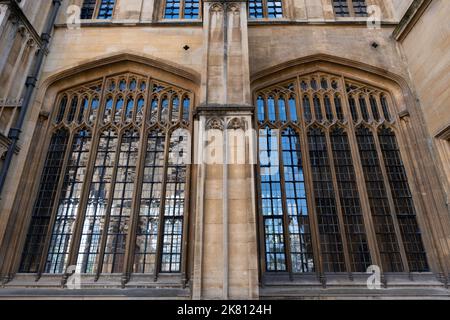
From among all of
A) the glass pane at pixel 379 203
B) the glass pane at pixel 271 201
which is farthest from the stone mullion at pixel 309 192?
the glass pane at pixel 379 203

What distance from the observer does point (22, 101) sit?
8.34 m

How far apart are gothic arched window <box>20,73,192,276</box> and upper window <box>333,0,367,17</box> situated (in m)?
6.37

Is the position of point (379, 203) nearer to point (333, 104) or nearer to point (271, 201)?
point (271, 201)

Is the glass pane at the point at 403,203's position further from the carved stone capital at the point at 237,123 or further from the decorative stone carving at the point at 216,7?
the decorative stone carving at the point at 216,7

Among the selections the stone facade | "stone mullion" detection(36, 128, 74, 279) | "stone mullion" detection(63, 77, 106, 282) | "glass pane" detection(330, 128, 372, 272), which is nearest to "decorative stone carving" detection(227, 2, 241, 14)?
the stone facade

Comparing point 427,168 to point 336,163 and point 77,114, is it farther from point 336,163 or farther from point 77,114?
point 77,114

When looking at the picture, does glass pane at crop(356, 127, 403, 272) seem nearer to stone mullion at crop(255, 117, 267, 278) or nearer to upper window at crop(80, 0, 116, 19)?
stone mullion at crop(255, 117, 267, 278)

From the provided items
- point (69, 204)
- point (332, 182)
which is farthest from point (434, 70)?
point (69, 204)

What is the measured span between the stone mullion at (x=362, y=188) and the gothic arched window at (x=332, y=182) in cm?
2

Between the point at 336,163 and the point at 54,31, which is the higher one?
the point at 54,31

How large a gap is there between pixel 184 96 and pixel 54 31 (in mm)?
5025

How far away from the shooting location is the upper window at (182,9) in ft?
36.4
